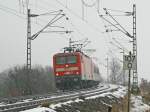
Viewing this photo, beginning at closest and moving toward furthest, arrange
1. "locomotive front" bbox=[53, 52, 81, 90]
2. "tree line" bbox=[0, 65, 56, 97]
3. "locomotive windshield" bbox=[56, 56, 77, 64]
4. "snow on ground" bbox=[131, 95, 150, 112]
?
"snow on ground" bbox=[131, 95, 150, 112], "locomotive front" bbox=[53, 52, 81, 90], "locomotive windshield" bbox=[56, 56, 77, 64], "tree line" bbox=[0, 65, 56, 97]

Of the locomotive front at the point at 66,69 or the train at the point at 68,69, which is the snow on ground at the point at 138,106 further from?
the locomotive front at the point at 66,69

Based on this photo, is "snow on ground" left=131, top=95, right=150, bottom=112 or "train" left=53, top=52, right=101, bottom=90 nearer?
"snow on ground" left=131, top=95, right=150, bottom=112

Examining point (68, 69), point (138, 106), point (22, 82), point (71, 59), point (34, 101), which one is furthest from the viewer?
point (22, 82)

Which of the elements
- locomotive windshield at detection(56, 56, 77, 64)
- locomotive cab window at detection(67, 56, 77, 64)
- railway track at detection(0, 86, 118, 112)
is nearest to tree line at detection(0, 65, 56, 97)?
locomotive windshield at detection(56, 56, 77, 64)

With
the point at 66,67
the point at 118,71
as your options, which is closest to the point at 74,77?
the point at 66,67

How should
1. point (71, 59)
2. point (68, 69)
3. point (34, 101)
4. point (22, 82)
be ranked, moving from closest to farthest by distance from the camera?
point (34, 101)
point (71, 59)
point (68, 69)
point (22, 82)

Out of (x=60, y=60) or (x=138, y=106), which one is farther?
(x=60, y=60)

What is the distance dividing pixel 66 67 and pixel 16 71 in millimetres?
10310

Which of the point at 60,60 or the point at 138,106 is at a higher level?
the point at 60,60

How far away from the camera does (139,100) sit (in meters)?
28.2

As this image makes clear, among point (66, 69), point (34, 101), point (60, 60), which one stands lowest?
point (34, 101)

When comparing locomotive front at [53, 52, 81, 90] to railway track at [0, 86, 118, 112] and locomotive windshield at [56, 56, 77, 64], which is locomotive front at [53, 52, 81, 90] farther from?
railway track at [0, 86, 118, 112]

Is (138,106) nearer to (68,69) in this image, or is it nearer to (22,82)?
(68,69)

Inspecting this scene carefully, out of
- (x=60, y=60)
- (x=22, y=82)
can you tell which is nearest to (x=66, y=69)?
(x=60, y=60)
